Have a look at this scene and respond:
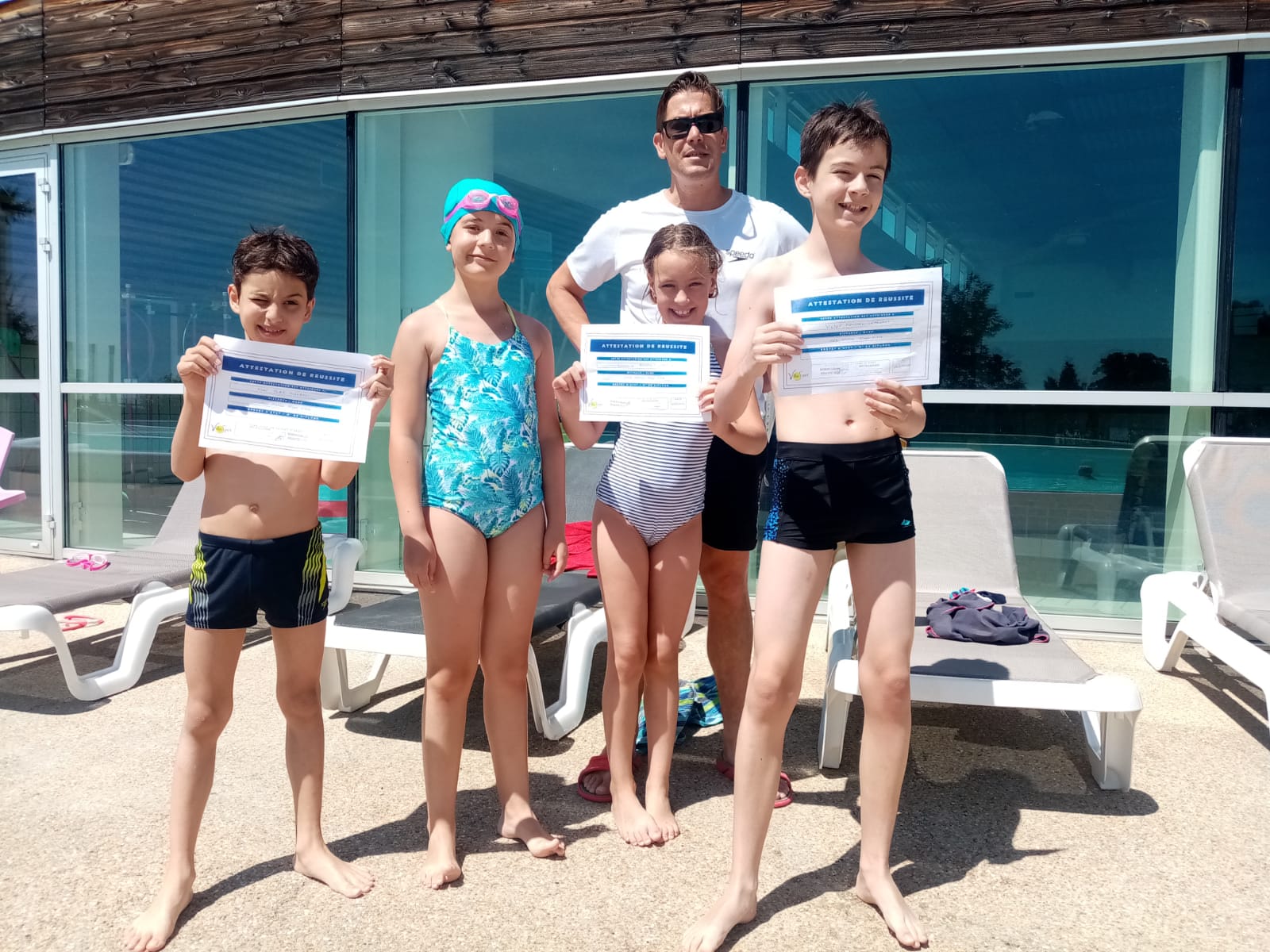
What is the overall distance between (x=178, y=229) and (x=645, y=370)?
6064mm

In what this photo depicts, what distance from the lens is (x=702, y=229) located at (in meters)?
2.92

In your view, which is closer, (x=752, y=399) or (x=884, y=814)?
(x=884, y=814)

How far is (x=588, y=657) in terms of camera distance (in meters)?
3.76

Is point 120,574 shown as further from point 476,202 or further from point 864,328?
point 864,328

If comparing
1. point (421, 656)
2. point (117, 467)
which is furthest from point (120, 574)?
point (117, 467)

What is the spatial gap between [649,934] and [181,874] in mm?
1154

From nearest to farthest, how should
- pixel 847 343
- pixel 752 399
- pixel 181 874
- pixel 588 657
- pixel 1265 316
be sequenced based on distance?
pixel 847 343, pixel 181 874, pixel 752 399, pixel 588 657, pixel 1265 316

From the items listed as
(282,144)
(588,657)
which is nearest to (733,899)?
(588,657)

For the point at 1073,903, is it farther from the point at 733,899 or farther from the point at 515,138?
the point at 515,138

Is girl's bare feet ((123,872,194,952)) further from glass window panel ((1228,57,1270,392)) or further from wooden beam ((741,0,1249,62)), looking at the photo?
glass window panel ((1228,57,1270,392))

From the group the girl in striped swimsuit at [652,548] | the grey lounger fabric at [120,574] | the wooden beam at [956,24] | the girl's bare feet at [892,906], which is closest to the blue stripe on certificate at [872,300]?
the girl in striped swimsuit at [652,548]

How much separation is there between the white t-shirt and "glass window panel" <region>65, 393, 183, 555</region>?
529 cm

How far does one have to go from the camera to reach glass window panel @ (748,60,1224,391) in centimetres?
517

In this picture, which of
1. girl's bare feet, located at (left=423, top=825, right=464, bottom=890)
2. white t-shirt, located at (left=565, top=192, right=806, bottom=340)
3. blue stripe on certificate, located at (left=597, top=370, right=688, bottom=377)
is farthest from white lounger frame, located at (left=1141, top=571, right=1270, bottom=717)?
girl's bare feet, located at (left=423, top=825, right=464, bottom=890)
